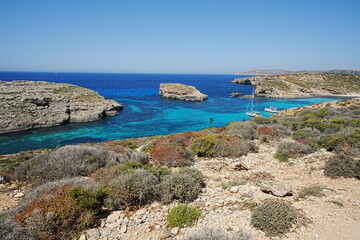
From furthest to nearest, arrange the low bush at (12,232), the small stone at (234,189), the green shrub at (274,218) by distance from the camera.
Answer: the small stone at (234,189) < the green shrub at (274,218) < the low bush at (12,232)

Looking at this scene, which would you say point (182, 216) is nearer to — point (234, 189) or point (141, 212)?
point (141, 212)

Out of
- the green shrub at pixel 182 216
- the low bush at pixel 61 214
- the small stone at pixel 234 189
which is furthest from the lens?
the small stone at pixel 234 189

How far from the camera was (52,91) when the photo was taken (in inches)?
1750

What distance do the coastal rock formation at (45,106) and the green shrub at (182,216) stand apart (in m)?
37.8

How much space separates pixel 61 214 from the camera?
176 inches

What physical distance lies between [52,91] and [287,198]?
170ft

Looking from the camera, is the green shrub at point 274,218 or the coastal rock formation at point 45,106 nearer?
the green shrub at point 274,218

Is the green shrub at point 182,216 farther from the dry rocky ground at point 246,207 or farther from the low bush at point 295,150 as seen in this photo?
the low bush at point 295,150

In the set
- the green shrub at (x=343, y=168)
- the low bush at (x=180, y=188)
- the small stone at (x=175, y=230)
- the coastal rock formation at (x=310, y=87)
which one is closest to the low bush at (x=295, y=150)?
the green shrub at (x=343, y=168)

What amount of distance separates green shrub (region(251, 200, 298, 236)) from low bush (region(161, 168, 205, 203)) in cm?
192

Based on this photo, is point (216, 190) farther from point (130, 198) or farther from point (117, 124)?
point (117, 124)

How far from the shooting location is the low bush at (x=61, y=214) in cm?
421

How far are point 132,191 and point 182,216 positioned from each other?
1.73 metres

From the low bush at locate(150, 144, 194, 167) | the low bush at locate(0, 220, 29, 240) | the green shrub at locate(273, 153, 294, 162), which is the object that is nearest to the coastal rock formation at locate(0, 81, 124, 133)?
the low bush at locate(150, 144, 194, 167)
